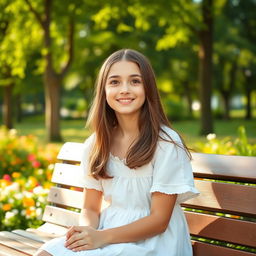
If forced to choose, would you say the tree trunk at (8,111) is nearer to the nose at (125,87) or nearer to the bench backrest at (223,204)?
the bench backrest at (223,204)

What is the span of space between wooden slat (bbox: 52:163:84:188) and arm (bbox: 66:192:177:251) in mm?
1076

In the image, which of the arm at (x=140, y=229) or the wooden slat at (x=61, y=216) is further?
the wooden slat at (x=61, y=216)

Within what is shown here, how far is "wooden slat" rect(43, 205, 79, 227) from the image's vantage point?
11.2ft

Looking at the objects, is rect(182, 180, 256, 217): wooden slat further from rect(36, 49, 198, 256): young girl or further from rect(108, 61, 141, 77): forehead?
rect(108, 61, 141, 77): forehead

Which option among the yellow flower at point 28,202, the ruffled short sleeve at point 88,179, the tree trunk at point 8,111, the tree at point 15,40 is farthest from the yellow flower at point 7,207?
the tree trunk at point 8,111

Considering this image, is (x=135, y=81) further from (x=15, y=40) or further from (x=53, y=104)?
(x=15, y=40)

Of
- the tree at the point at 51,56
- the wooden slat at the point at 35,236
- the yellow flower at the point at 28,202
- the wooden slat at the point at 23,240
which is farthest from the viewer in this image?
the tree at the point at 51,56

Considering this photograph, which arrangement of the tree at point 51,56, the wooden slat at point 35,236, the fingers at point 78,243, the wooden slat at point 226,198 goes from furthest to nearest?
1. the tree at point 51,56
2. the wooden slat at point 35,236
3. the wooden slat at point 226,198
4. the fingers at point 78,243

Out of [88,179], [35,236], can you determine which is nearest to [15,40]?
[35,236]

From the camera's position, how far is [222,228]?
265 cm

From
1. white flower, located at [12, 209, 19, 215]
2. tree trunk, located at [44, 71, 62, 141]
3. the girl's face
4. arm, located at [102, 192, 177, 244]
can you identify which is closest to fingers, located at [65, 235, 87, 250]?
arm, located at [102, 192, 177, 244]

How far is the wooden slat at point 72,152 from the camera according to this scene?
348 centimetres

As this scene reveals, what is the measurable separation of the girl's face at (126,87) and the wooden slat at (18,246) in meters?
1.05

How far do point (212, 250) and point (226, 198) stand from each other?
0.32 meters
